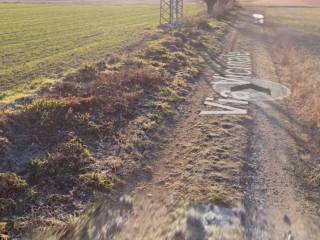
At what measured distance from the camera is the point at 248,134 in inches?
409

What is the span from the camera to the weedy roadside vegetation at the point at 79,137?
7.05 m

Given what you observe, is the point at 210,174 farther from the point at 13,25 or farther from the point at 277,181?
the point at 13,25

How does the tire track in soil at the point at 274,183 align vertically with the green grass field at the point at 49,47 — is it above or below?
above

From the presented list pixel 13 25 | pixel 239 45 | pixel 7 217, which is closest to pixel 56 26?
pixel 13 25

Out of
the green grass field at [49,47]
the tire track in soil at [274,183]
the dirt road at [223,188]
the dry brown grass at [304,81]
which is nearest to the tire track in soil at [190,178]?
the dirt road at [223,188]

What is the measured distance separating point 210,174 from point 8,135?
15.7 ft

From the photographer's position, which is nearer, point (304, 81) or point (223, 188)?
point (223, 188)

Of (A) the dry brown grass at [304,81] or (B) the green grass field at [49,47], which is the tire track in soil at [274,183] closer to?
(A) the dry brown grass at [304,81]

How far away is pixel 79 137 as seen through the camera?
31.5 feet

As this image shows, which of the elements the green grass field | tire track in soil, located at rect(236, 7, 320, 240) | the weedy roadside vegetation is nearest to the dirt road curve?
tire track in soil, located at rect(236, 7, 320, 240)

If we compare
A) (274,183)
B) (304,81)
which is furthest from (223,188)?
(304,81)

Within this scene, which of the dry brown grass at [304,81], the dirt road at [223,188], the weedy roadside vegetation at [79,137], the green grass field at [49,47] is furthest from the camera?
the green grass field at [49,47]

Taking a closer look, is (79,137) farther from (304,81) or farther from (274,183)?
(304,81)

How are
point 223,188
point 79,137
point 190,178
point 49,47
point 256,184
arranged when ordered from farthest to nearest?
point 49,47
point 79,137
point 190,178
point 256,184
point 223,188
